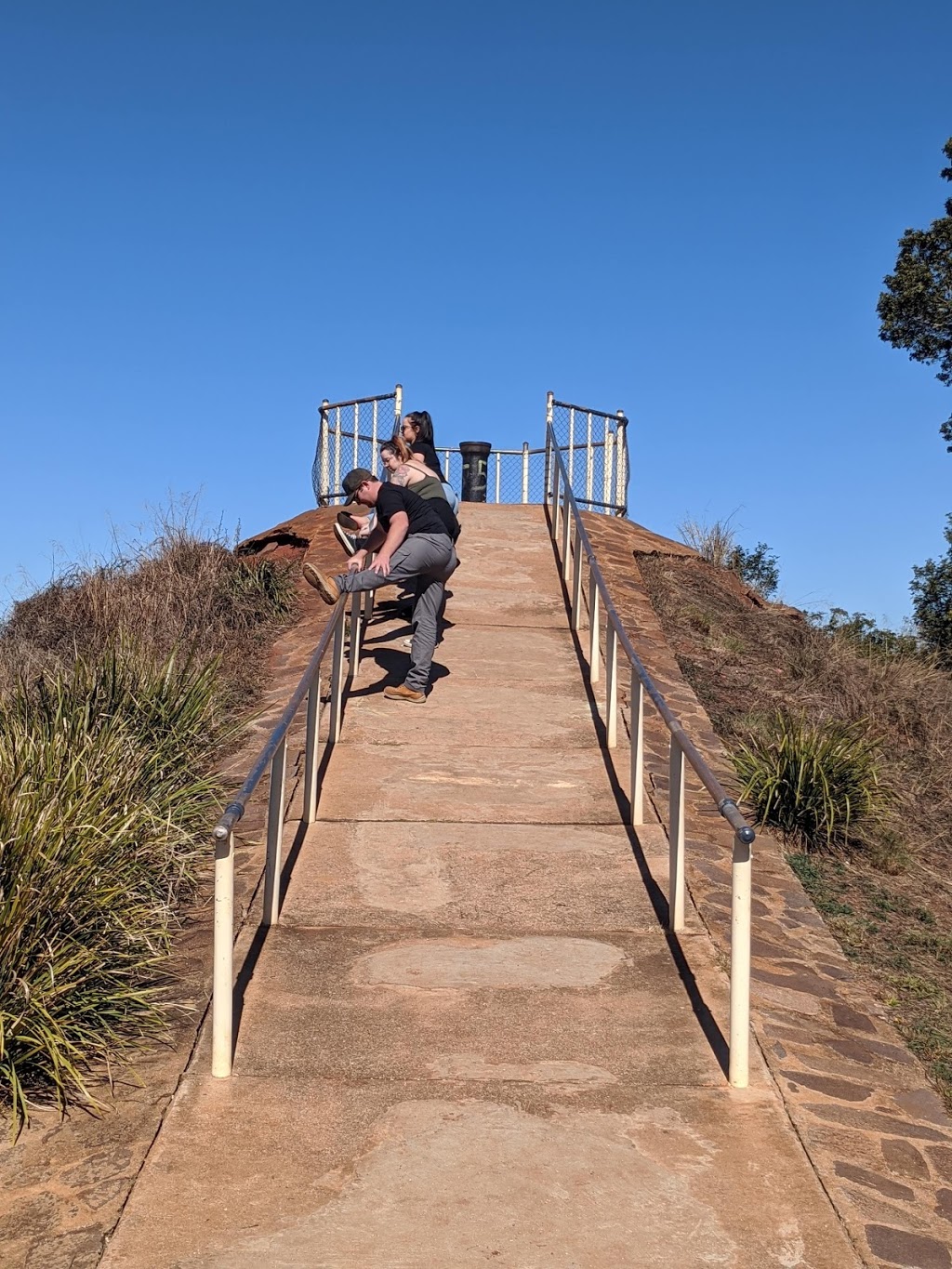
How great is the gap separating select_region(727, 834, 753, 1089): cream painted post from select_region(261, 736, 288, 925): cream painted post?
217 centimetres

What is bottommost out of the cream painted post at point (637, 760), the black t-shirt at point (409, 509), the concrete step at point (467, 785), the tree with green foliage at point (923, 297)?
the concrete step at point (467, 785)

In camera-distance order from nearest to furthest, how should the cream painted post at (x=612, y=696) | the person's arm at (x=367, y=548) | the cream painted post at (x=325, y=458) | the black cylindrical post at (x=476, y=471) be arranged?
the cream painted post at (x=612, y=696)
the person's arm at (x=367, y=548)
the cream painted post at (x=325, y=458)
the black cylindrical post at (x=476, y=471)

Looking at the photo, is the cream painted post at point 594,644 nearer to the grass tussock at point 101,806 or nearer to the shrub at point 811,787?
the shrub at point 811,787

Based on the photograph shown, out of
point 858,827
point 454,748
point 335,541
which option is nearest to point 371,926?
point 454,748

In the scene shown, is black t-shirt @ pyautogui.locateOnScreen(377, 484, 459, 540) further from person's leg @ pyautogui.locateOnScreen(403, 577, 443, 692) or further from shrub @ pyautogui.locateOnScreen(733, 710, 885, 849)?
shrub @ pyautogui.locateOnScreen(733, 710, 885, 849)

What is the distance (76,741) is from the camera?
736 cm

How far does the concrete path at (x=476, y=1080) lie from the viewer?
12.7ft

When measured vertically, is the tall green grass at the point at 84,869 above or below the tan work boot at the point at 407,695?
below

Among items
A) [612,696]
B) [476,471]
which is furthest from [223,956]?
[476,471]

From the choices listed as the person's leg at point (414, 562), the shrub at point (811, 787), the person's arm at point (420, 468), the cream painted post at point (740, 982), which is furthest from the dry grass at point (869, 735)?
the person's arm at point (420, 468)

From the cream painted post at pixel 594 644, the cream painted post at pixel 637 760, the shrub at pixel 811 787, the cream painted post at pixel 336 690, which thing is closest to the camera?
the cream painted post at pixel 637 760

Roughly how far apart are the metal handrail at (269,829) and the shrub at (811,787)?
9.75ft

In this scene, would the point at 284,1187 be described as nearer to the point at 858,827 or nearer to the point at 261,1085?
the point at 261,1085

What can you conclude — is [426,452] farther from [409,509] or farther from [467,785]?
[467,785]
